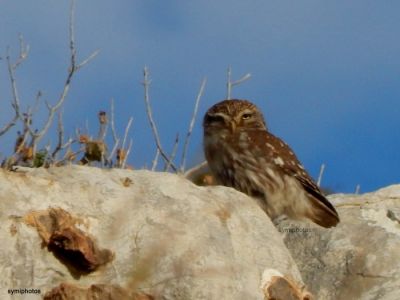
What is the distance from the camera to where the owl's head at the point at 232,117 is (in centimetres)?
960

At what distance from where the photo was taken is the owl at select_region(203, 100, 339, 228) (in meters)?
8.73

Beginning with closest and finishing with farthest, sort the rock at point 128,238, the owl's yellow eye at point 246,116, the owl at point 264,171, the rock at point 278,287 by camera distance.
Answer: the rock at point 128,238, the rock at point 278,287, the owl at point 264,171, the owl's yellow eye at point 246,116

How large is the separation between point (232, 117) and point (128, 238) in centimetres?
417

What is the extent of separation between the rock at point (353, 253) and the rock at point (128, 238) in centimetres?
96

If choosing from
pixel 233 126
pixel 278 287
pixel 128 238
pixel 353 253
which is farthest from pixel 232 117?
pixel 128 238

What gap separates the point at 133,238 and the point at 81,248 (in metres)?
0.32

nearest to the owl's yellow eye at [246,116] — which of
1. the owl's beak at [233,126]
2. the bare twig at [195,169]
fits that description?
the owl's beak at [233,126]

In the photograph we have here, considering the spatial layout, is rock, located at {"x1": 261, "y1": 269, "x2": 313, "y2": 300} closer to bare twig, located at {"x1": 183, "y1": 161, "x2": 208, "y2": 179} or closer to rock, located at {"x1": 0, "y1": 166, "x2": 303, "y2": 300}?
rock, located at {"x1": 0, "y1": 166, "x2": 303, "y2": 300}

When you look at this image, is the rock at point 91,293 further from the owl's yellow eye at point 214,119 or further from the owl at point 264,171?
the owl's yellow eye at point 214,119

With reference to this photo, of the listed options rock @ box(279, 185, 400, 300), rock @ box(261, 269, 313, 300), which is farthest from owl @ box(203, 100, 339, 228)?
rock @ box(261, 269, 313, 300)

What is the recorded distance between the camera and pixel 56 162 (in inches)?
303

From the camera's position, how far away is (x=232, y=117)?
9.70m

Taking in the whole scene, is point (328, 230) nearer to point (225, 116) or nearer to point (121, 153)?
point (121, 153)

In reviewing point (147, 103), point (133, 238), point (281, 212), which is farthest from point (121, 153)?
point (133, 238)
